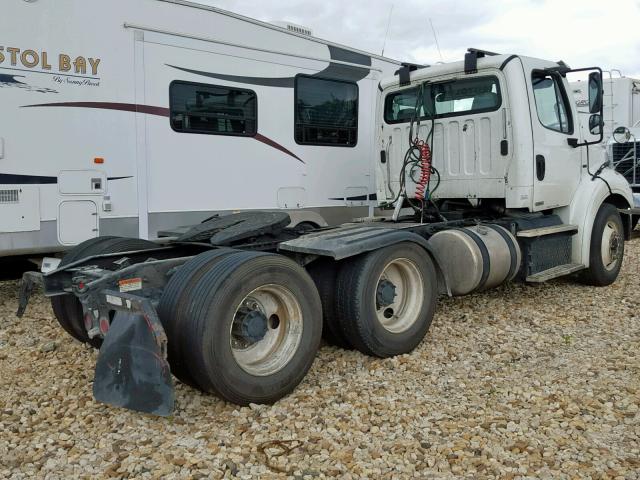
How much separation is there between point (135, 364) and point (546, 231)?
14.5 feet

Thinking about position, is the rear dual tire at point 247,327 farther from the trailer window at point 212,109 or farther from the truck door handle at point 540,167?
the truck door handle at point 540,167

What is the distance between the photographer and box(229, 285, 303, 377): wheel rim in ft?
12.2

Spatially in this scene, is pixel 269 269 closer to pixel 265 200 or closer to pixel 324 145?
pixel 265 200

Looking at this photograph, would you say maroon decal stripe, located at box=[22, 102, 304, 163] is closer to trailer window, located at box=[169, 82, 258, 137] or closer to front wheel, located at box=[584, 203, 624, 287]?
trailer window, located at box=[169, 82, 258, 137]

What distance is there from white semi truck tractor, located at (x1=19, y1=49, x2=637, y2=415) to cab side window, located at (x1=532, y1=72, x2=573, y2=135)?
0.02 m

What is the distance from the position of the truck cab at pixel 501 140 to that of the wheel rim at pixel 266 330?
3.12 meters

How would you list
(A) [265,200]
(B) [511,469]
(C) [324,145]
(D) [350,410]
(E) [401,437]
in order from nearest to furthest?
(B) [511,469] < (E) [401,437] < (D) [350,410] < (A) [265,200] < (C) [324,145]

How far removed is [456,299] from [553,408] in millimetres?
2928

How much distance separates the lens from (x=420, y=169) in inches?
262

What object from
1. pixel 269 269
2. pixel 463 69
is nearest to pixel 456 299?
pixel 463 69

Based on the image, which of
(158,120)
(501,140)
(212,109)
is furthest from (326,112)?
(501,140)

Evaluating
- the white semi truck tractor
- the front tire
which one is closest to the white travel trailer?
the white semi truck tractor

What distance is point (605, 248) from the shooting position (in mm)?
7016

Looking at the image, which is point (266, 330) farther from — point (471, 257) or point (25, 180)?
point (25, 180)
